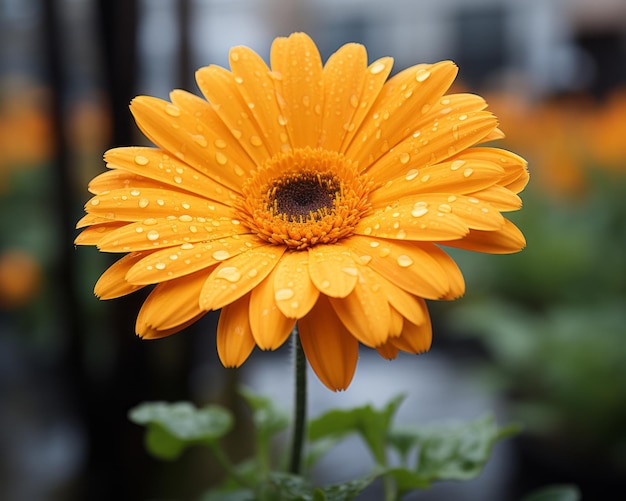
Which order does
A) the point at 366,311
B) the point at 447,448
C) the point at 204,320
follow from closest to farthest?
the point at 366,311, the point at 447,448, the point at 204,320

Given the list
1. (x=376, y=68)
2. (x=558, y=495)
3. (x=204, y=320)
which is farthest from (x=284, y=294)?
(x=204, y=320)

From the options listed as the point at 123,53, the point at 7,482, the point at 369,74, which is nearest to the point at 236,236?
the point at 369,74

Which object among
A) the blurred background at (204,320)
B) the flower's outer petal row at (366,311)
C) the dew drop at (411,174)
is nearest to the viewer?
the flower's outer petal row at (366,311)

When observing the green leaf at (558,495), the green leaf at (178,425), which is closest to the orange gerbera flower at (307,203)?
the green leaf at (178,425)

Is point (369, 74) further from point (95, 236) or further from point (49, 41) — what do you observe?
point (49, 41)

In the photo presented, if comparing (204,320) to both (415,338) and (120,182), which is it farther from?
(415,338)

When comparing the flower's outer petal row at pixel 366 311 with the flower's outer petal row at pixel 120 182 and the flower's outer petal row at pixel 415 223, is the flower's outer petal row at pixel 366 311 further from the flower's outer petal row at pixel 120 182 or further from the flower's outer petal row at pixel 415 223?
the flower's outer petal row at pixel 120 182
